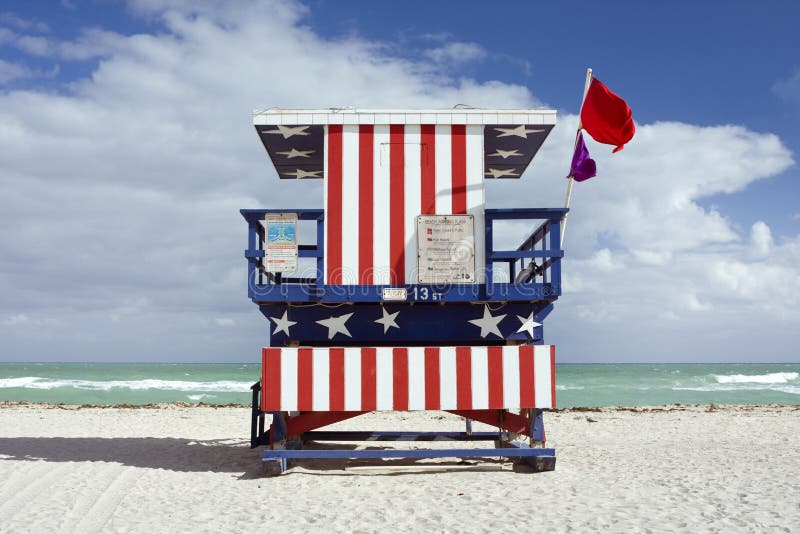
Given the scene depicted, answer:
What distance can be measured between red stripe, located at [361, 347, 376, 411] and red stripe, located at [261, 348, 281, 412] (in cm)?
115

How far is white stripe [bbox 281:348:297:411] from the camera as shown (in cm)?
925

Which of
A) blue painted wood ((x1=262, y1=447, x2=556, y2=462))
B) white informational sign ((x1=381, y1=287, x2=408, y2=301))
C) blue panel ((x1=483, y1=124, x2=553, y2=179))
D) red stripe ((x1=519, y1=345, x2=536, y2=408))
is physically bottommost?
blue painted wood ((x1=262, y1=447, x2=556, y2=462))

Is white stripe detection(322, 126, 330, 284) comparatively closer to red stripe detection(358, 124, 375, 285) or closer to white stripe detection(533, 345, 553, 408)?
red stripe detection(358, 124, 375, 285)

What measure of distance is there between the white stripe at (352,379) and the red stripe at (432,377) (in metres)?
0.94

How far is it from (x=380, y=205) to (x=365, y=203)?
0.72ft

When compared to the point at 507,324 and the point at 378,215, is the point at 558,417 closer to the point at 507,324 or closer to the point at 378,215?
the point at 507,324

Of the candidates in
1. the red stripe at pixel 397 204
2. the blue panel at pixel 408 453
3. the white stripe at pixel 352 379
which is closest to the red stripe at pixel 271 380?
the blue panel at pixel 408 453

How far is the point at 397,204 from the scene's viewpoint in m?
9.77

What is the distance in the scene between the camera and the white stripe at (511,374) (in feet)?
30.7


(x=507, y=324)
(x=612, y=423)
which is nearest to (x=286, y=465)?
(x=507, y=324)

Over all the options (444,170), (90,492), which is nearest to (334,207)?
(444,170)

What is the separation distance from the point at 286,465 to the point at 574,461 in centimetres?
464

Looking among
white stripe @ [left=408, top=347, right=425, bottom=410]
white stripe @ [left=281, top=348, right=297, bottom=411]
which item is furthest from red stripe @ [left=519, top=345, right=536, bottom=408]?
white stripe @ [left=281, top=348, right=297, bottom=411]

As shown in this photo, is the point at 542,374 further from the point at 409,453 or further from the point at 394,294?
the point at 394,294
